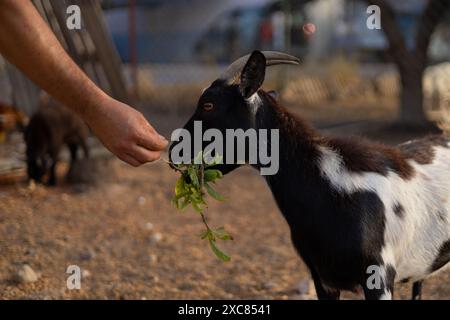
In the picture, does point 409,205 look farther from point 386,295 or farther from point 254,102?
point 254,102

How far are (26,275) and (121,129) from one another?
289 centimetres

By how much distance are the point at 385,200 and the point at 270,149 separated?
2.19ft

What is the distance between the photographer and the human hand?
2.49m

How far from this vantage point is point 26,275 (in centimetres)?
502

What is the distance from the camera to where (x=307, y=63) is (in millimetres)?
17672

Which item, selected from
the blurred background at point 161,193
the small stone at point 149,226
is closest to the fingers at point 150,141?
the blurred background at point 161,193

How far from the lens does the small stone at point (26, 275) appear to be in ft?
16.4

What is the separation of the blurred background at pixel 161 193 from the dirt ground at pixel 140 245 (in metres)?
0.01

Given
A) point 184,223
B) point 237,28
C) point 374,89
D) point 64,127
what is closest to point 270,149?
point 184,223

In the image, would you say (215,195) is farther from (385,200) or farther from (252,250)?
(252,250)

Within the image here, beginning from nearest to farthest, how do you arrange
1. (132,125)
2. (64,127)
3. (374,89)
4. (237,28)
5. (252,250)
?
(132,125)
(252,250)
(64,127)
(374,89)
(237,28)

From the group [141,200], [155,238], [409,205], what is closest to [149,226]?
[155,238]

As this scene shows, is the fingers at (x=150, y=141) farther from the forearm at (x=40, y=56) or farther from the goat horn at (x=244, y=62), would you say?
the goat horn at (x=244, y=62)

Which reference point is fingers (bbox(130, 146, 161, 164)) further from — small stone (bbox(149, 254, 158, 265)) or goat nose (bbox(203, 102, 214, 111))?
small stone (bbox(149, 254, 158, 265))
